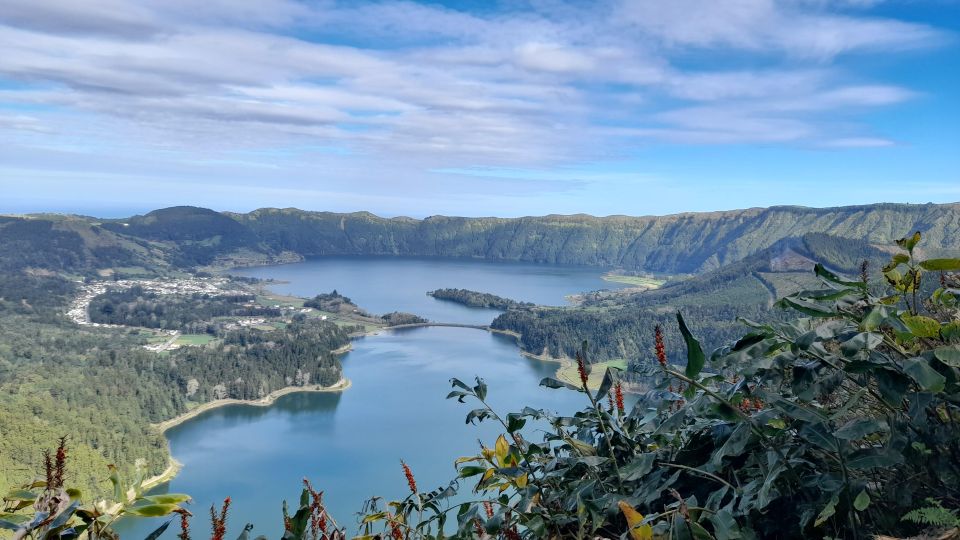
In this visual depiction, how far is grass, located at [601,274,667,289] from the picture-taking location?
13395 centimetres

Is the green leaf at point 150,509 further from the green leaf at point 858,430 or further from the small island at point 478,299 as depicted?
the small island at point 478,299

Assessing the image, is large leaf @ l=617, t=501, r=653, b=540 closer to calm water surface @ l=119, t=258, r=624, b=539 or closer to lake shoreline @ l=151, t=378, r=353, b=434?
calm water surface @ l=119, t=258, r=624, b=539

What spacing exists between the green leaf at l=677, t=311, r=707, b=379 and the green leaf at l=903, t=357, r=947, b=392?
16.9 inches

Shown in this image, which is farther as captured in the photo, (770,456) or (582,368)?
(582,368)

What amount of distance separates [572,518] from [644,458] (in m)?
0.24

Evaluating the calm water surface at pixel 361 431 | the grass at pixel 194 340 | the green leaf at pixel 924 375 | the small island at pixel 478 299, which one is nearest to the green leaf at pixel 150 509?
the green leaf at pixel 924 375

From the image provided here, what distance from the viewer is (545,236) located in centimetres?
19750

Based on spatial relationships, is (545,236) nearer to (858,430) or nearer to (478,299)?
(478,299)

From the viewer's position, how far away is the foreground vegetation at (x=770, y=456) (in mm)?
1431

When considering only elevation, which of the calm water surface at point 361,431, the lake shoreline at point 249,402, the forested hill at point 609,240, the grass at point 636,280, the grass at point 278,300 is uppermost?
the forested hill at point 609,240

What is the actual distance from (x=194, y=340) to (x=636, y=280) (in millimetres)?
94549

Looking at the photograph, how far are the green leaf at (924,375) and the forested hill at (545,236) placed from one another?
151 metres

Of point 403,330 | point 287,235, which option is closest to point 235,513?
point 403,330

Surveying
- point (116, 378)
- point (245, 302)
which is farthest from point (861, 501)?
point (245, 302)
